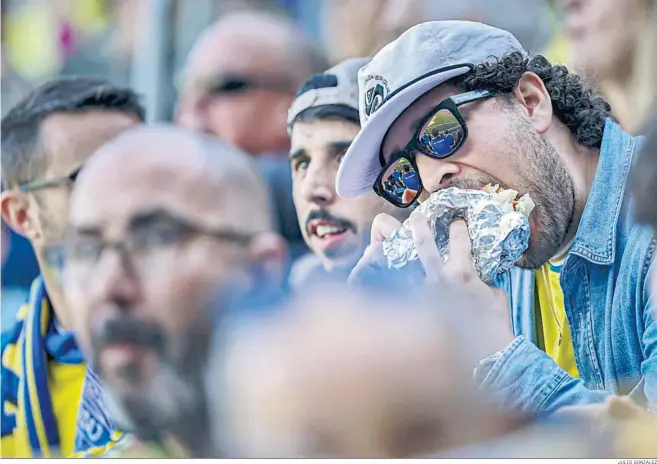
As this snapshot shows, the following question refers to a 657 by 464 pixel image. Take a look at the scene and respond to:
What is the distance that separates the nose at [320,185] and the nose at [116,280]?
0.73 metres

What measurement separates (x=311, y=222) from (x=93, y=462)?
1272 millimetres

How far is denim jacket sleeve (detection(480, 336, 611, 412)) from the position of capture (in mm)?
2846

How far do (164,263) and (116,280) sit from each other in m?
0.20

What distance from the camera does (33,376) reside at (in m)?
3.60

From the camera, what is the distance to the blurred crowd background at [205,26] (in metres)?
3.25

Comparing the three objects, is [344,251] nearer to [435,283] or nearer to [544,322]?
[435,283]

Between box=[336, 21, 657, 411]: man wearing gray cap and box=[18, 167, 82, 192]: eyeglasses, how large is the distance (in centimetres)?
117

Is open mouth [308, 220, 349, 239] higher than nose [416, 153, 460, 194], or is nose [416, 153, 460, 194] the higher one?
nose [416, 153, 460, 194]

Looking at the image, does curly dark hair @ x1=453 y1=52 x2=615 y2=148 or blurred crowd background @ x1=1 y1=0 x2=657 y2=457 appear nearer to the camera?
curly dark hair @ x1=453 y1=52 x2=615 y2=148

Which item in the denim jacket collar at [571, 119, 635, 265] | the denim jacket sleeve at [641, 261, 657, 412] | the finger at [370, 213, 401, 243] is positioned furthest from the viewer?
the finger at [370, 213, 401, 243]

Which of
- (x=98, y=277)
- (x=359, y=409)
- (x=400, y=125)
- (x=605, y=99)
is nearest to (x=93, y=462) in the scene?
(x=98, y=277)

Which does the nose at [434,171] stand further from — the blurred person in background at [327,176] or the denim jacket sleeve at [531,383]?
the denim jacket sleeve at [531,383]

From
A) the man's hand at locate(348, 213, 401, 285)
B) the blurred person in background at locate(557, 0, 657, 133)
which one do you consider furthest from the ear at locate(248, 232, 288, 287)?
the blurred person in background at locate(557, 0, 657, 133)

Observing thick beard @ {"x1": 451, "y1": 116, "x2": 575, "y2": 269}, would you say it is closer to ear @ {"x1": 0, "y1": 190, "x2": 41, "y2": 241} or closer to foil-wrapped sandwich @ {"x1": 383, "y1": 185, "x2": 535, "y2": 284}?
foil-wrapped sandwich @ {"x1": 383, "y1": 185, "x2": 535, "y2": 284}
